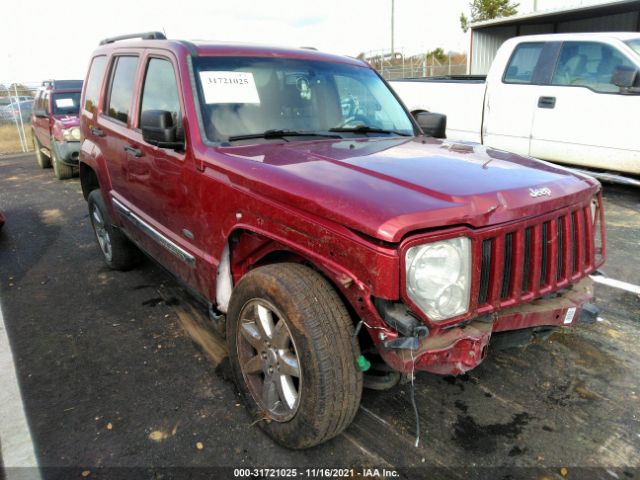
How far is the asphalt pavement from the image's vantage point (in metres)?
2.40

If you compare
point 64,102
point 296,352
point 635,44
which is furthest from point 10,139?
point 296,352

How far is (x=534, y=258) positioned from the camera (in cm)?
225

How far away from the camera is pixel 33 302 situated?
4.37 metres

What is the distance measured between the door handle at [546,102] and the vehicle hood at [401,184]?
15.3ft

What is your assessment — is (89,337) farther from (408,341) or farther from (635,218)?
(635,218)

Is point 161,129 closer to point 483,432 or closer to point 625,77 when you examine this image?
point 483,432

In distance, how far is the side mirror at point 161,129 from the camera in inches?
113

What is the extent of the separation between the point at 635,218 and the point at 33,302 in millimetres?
6767

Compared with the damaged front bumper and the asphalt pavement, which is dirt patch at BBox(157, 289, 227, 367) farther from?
the damaged front bumper

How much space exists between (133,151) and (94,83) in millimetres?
1565

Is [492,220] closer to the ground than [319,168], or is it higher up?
closer to the ground

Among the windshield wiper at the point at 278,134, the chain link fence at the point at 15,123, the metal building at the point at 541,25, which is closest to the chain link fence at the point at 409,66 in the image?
the metal building at the point at 541,25

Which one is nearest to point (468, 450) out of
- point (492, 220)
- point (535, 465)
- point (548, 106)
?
point (535, 465)

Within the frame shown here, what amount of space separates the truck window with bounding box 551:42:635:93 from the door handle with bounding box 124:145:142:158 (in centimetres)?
593
